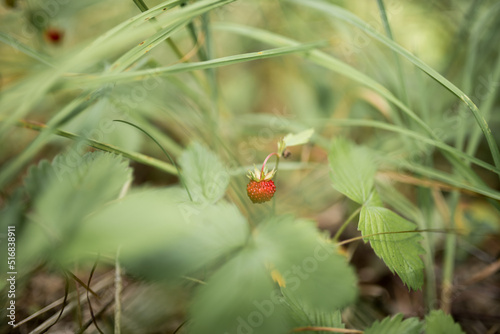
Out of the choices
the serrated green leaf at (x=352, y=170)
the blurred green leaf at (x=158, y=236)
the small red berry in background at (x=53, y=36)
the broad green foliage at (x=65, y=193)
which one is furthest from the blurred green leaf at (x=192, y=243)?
the small red berry in background at (x=53, y=36)

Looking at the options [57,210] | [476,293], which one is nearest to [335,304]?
[57,210]

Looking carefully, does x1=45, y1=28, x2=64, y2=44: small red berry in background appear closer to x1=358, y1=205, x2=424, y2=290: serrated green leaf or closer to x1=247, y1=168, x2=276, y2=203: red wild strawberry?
x1=247, y1=168, x2=276, y2=203: red wild strawberry

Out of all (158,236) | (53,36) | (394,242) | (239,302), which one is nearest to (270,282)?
(239,302)

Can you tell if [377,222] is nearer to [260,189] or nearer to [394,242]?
[394,242]

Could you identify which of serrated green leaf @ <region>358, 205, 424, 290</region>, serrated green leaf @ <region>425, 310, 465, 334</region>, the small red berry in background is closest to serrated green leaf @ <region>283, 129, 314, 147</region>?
serrated green leaf @ <region>358, 205, 424, 290</region>

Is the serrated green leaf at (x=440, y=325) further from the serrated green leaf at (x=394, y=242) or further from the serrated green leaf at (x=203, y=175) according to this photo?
the serrated green leaf at (x=203, y=175)

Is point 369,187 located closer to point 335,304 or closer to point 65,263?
point 335,304

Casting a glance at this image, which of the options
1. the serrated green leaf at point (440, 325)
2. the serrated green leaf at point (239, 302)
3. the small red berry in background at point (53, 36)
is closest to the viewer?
the serrated green leaf at point (239, 302)
